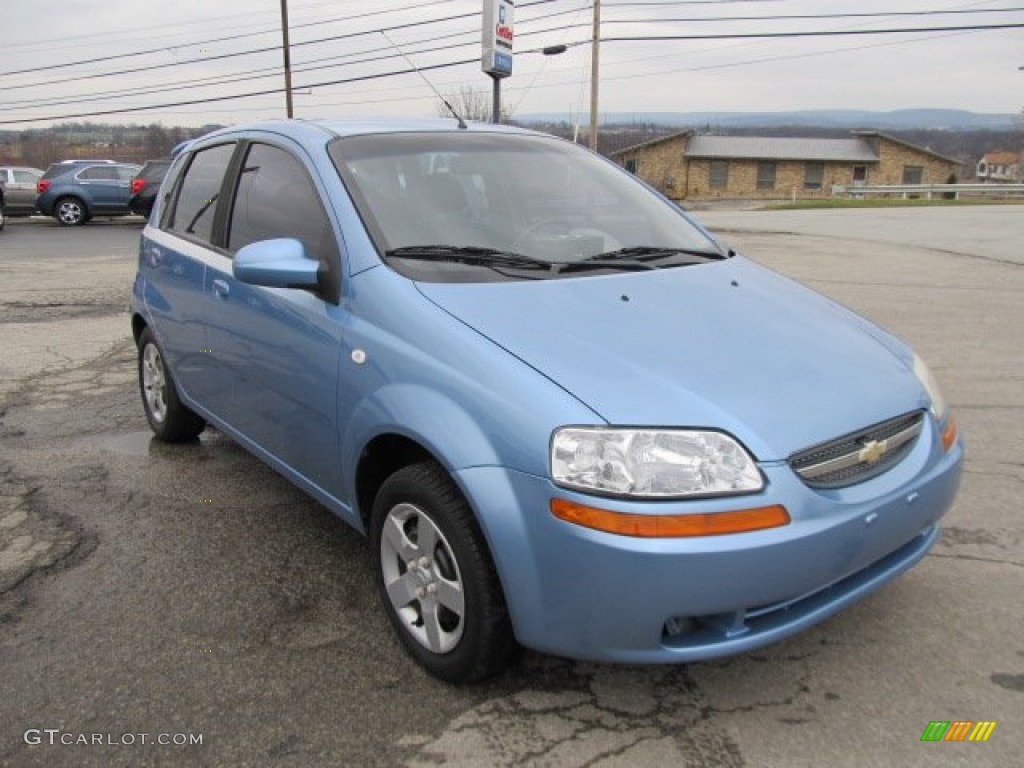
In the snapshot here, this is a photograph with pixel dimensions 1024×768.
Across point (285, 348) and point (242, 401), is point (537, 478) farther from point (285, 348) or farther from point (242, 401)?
point (242, 401)

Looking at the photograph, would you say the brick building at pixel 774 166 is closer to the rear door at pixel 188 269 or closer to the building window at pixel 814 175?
the building window at pixel 814 175

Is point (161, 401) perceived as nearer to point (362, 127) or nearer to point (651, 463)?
point (362, 127)

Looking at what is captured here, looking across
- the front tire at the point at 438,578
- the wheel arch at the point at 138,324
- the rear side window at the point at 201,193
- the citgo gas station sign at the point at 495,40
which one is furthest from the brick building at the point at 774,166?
the front tire at the point at 438,578

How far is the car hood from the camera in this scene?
2.17m

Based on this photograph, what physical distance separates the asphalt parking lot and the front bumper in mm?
305

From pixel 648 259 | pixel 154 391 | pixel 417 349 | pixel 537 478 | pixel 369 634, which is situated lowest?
pixel 369 634

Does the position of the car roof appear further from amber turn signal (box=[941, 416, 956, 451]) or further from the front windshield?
amber turn signal (box=[941, 416, 956, 451])

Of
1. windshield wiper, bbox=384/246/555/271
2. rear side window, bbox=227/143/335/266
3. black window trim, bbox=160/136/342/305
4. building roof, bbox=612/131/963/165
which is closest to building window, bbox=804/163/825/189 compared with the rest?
building roof, bbox=612/131/963/165

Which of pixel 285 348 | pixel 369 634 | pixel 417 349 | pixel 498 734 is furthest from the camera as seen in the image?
pixel 285 348

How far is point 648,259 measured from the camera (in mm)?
3178

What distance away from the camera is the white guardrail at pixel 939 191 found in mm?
40781

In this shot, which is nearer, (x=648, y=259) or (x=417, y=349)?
(x=417, y=349)

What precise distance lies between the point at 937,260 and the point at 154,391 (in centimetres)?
1167

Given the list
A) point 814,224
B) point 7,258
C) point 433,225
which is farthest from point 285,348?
point 814,224
